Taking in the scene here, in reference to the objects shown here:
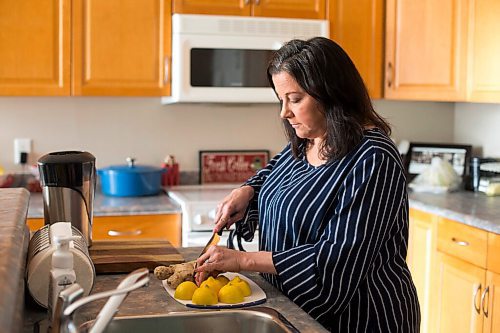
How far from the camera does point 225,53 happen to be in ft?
12.0

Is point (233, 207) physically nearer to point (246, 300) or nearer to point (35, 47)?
point (246, 300)

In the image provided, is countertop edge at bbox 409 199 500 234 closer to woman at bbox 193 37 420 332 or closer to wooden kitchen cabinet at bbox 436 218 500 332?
wooden kitchen cabinet at bbox 436 218 500 332

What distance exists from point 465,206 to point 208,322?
191 centimetres

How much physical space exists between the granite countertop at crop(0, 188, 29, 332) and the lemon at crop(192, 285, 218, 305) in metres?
0.40

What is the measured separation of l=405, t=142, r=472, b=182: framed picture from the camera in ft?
12.8

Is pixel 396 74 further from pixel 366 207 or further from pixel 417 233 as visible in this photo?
pixel 366 207

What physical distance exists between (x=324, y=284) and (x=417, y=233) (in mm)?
1798

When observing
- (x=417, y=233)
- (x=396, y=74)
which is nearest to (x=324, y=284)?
(x=417, y=233)

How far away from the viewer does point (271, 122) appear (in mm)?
4152

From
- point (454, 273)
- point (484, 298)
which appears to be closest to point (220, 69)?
point (454, 273)

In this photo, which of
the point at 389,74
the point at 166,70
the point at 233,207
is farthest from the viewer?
the point at 389,74

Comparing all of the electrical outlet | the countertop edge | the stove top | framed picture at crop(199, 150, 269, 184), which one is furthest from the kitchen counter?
framed picture at crop(199, 150, 269, 184)

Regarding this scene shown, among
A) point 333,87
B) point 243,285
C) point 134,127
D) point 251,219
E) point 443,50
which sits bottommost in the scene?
point 243,285

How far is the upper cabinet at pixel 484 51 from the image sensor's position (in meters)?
3.25
